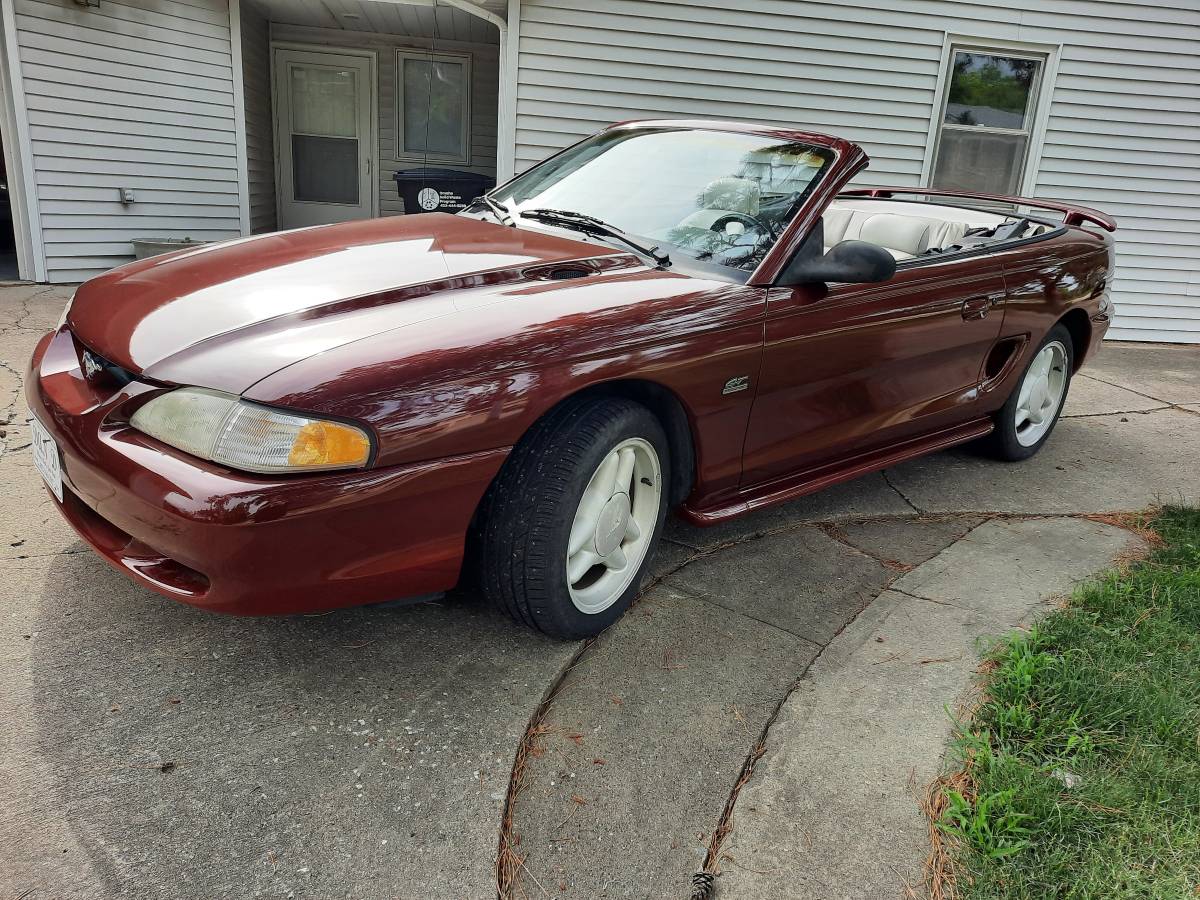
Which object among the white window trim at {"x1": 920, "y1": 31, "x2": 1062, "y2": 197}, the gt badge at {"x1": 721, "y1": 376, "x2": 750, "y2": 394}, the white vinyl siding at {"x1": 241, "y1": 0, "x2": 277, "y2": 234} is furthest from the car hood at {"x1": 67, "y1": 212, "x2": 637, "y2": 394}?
the white vinyl siding at {"x1": 241, "y1": 0, "x2": 277, "y2": 234}

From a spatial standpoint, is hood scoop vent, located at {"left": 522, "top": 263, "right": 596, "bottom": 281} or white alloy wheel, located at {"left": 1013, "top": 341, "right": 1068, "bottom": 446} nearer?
hood scoop vent, located at {"left": 522, "top": 263, "right": 596, "bottom": 281}

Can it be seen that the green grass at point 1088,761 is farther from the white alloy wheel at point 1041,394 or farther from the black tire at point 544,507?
the white alloy wheel at point 1041,394

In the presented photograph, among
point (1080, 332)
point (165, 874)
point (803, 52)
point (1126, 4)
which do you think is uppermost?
point (1126, 4)

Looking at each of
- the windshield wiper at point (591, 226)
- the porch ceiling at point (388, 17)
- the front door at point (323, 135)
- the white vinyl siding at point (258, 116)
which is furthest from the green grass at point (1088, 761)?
the front door at point (323, 135)

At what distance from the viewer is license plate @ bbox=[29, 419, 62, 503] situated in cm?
229

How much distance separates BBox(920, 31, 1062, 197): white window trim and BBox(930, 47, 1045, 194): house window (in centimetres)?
3

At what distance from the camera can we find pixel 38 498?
324 cm

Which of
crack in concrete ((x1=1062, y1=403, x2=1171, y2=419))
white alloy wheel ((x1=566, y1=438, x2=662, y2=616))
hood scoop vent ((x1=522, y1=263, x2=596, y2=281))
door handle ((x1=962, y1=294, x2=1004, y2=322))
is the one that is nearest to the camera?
white alloy wheel ((x1=566, y1=438, x2=662, y2=616))

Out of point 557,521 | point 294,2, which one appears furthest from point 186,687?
point 294,2

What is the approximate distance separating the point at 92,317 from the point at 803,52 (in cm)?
670

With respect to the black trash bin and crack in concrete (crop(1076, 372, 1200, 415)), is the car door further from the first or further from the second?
the black trash bin

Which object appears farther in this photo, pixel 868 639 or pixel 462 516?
pixel 868 639

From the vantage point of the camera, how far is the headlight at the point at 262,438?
6.28 ft

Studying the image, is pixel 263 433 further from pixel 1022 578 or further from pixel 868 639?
pixel 1022 578
